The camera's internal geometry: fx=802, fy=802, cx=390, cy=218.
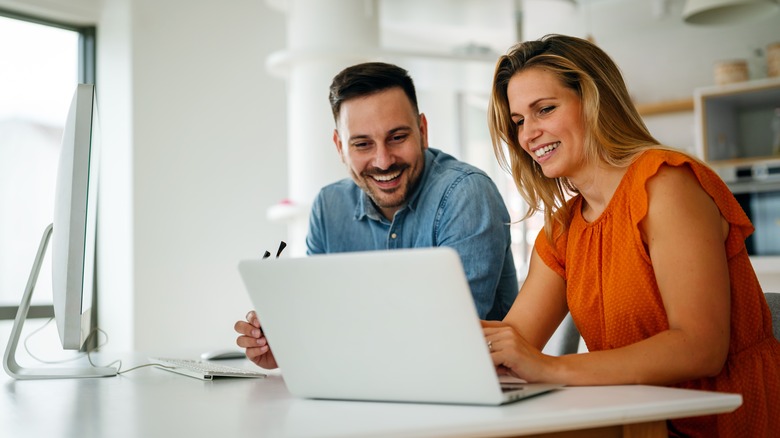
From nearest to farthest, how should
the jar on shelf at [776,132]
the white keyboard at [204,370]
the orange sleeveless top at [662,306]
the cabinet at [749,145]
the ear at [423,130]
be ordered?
the orange sleeveless top at [662,306], the white keyboard at [204,370], the ear at [423,130], the cabinet at [749,145], the jar on shelf at [776,132]

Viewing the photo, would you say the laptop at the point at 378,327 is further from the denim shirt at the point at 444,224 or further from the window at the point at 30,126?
the window at the point at 30,126

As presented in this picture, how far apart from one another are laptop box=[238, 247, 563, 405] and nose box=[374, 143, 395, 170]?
986 mm

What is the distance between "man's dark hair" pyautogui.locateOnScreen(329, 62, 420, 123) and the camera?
6.78ft

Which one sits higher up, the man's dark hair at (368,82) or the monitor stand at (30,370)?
the man's dark hair at (368,82)

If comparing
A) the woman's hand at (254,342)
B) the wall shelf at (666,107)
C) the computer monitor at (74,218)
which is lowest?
the woman's hand at (254,342)

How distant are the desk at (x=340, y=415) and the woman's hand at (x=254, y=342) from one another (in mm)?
306

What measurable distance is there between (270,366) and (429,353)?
2.28 feet

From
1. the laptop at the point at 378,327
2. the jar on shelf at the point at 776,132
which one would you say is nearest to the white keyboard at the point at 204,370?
the laptop at the point at 378,327

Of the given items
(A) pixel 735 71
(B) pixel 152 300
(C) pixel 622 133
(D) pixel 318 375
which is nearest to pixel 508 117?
(C) pixel 622 133

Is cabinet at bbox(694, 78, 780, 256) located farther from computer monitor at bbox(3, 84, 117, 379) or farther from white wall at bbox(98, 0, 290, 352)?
computer monitor at bbox(3, 84, 117, 379)

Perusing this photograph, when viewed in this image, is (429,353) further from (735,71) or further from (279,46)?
(735,71)

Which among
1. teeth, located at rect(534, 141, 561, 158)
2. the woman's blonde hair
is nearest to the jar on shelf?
the woman's blonde hair

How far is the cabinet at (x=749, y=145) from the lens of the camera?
196 inches

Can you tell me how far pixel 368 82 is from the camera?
6.77 feet
